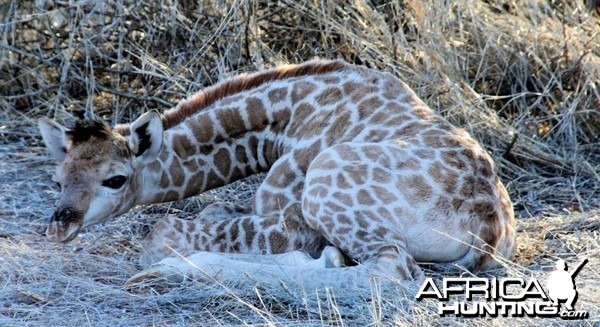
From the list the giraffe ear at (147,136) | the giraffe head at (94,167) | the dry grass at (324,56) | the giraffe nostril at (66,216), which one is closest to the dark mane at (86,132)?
the giraffe head at (94,167)

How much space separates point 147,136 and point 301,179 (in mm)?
976

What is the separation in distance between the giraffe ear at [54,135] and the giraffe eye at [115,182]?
1.04 feet

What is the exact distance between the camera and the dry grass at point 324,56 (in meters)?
8.48

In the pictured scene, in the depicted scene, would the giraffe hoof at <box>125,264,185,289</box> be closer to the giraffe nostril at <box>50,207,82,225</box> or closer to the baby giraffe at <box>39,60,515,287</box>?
the baby giraffe at <box>39,60,515,287</box>

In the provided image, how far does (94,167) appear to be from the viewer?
6867 mm

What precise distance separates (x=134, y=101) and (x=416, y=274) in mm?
3791

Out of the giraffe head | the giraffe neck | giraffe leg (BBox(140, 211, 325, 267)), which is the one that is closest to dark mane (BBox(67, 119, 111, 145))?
the giraffe head

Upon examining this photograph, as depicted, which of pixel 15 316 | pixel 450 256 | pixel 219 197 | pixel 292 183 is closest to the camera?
pixel 15 316

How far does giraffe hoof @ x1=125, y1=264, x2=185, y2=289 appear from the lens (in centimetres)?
625

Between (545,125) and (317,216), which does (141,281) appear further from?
(545,125)

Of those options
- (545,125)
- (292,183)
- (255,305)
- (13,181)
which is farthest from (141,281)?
(545,125)

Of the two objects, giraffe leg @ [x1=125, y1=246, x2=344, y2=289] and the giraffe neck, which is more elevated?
the giraffe neck

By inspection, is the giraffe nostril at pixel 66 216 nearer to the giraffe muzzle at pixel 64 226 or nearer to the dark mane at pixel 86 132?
the giraffe muzzle at pixel 64 226

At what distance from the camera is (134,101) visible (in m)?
9.36
